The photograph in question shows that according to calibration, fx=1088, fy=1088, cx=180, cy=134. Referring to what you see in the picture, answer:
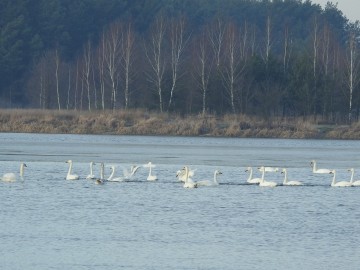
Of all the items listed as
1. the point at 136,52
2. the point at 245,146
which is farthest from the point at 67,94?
the point at 245,146

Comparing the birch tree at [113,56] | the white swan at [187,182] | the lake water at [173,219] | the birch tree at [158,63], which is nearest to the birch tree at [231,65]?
the birch tree at [158,63]

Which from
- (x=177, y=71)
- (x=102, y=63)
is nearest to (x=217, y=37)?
(x=177, y=71)

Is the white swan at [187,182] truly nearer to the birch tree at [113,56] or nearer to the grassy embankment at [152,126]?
the grassy embankment at [152,126]

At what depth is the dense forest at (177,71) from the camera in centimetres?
6066

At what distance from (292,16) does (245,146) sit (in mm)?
67924

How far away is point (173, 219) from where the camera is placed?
71.6 ft

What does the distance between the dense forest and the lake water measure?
22971 mm

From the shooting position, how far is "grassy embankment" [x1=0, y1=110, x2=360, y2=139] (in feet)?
175

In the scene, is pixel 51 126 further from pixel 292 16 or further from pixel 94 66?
pixel 292 16

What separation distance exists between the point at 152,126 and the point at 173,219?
106 feet

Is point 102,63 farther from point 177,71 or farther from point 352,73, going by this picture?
point 352,73

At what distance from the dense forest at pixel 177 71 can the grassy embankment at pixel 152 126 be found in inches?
186

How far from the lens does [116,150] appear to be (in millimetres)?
42188

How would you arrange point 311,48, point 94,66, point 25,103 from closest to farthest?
point 311,48 < point 94,66 < point 25,103
